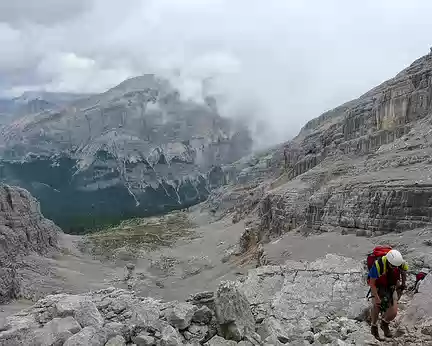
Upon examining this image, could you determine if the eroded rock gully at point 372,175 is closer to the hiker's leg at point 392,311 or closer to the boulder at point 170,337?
the hiker's leg at point 392,311

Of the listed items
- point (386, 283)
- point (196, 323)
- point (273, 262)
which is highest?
point (386, 283)

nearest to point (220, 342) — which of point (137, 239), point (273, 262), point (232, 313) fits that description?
point (232, 313)

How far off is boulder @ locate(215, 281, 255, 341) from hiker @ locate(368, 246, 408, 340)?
9.64 ft

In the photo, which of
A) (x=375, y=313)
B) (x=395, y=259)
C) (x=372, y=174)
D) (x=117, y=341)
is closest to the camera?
(x=117, y=341)

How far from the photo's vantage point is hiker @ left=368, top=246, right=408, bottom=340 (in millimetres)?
10250

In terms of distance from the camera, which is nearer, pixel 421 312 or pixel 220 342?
pixel 220 342

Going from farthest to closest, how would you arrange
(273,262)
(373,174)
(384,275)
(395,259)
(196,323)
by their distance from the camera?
(373,174) → (273,262) → (196,323) → (384,275) → (395,259)

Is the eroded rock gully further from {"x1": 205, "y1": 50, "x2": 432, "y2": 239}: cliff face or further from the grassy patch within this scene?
the grassy patch

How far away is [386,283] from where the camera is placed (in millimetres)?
10633

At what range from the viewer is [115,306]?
1180cm

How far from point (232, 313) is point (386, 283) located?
356cm

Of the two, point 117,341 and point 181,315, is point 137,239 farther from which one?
point 117,341

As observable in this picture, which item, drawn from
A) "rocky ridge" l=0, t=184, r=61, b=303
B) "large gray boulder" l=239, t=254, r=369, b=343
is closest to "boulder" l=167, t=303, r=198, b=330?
"large gray boulder" l=239, t=254, r=369, b=343

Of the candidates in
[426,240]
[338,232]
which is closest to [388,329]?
[426,240]
